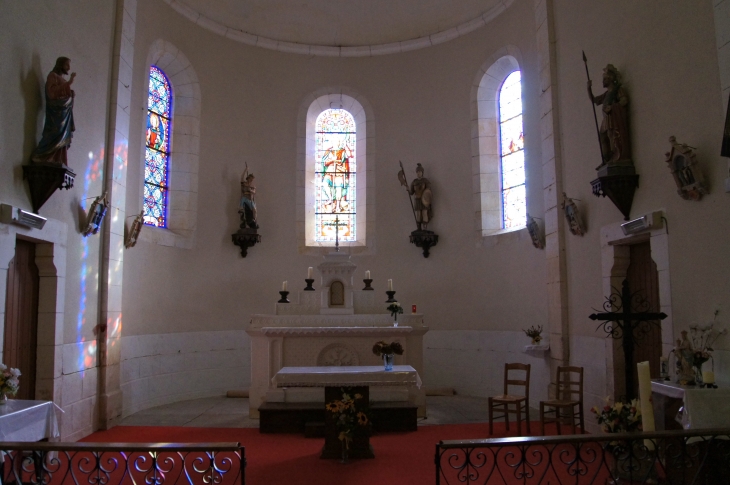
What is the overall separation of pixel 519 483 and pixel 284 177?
7881 mm

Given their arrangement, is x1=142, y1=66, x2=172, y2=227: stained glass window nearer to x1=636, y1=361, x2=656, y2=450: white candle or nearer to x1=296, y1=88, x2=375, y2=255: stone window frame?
x1=296, y1=88, x2=375, y2=255: stone window frame

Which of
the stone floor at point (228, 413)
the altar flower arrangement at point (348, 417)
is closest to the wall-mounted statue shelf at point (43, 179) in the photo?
the stone floor at point (228, 413)

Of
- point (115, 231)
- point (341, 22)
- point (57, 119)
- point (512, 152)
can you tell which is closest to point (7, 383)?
point (57, 119)

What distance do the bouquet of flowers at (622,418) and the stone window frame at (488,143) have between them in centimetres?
572

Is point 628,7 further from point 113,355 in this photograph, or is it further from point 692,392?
point 113,355

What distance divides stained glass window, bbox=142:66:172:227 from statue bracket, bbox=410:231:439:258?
4565 mm

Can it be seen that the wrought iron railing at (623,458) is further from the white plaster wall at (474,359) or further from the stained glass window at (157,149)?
the stained glass window at (157,149)

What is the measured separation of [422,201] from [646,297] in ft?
16.6

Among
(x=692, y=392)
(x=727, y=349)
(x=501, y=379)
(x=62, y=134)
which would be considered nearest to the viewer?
(x=692, y=392)

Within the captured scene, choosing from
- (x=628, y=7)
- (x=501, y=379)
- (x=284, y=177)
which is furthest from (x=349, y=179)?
(x=628, y=7)

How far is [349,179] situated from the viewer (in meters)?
12.1

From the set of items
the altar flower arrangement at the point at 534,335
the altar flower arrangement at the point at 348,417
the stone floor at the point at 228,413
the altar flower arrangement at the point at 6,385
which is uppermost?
the altar flower arrangement at the point at 534,335

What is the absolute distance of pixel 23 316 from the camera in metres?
6.39

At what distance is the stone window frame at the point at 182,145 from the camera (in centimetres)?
1046
